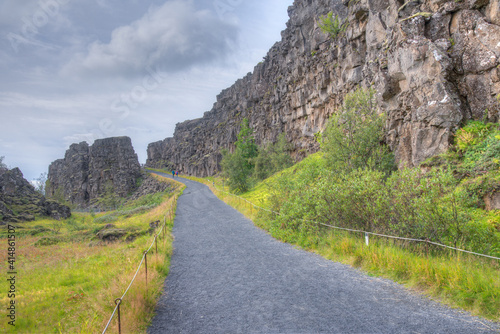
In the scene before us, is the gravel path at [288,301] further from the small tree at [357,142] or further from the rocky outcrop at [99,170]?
the rocky outcrop at [99,170]

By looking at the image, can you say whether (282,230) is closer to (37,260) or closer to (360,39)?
(37,260)

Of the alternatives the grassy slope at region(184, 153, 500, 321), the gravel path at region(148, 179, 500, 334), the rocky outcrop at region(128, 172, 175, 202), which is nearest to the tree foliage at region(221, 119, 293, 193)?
the rocky outcrop at region(128, 172, 175, 202)

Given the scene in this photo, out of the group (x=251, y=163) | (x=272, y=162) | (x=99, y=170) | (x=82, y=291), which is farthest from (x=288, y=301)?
(x=99, y=170)

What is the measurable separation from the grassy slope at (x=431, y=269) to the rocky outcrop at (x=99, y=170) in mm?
84347

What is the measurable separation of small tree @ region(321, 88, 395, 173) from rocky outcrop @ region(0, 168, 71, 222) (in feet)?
129

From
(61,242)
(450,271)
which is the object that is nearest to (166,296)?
(450,271)

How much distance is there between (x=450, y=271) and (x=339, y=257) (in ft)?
14.2

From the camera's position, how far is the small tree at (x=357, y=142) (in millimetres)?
18484

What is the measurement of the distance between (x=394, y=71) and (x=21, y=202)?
168 ft

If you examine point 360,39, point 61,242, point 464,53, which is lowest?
point 61,242

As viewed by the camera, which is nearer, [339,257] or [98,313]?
[98,313]

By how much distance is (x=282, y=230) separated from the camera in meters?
15.6

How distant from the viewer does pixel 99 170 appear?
91.8 metres

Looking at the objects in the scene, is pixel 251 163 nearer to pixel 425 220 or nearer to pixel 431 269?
pixel 425 220
